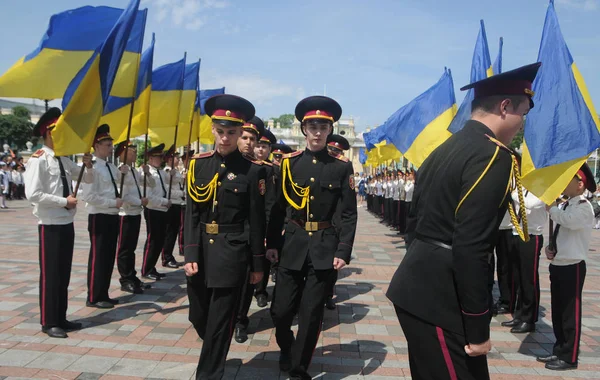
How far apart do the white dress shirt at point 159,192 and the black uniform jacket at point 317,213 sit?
380 cm

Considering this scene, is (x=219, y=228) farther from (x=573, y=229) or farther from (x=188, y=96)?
(x=188, y=96)

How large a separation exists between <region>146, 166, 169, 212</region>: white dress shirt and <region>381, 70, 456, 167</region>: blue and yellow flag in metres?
4.83

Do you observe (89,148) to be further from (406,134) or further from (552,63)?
(406,134)

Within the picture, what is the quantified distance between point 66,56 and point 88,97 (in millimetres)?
1104

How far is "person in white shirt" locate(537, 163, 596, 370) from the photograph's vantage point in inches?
172

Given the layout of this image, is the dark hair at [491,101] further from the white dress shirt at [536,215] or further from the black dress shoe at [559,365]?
the white dress shirt at [536,215]

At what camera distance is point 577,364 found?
444cm

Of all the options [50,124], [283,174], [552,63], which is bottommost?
[283,174]

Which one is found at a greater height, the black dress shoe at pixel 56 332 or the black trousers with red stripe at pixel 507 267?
the black trousers with red stripe at pixel 507 267

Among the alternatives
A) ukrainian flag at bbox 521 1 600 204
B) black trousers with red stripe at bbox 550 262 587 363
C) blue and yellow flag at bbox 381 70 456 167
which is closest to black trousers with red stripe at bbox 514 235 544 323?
black trousers with red stripe at bbox 550 262 587 363

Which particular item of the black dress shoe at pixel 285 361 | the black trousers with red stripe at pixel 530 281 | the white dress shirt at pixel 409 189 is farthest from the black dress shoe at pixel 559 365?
the white dress shirt at pixel 409 189

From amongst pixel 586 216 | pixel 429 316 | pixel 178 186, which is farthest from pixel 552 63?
pixel 178 186

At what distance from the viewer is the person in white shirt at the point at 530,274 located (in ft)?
17.7

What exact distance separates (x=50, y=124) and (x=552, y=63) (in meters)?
5.25
